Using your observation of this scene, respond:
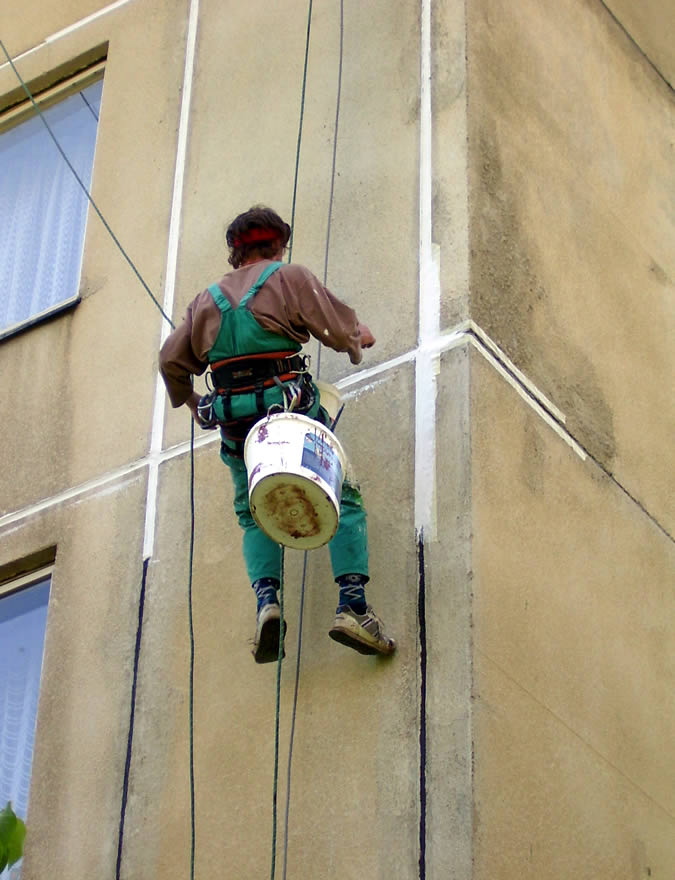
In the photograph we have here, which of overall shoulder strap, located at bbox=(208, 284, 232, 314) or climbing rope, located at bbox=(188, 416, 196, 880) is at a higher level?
overall shoulder strap, located at bbox=(208, 284, 232, 314)

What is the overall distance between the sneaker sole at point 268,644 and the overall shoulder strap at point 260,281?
126 cm

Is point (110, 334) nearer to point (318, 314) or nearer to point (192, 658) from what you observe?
point (192, 658)

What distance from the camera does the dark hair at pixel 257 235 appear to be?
7137 mm

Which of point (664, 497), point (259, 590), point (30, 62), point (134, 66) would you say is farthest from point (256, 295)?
point (30, 62)

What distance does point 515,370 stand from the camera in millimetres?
7664

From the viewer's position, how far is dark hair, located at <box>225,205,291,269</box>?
7137 millimetres

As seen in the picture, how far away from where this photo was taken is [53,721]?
25.8 feet

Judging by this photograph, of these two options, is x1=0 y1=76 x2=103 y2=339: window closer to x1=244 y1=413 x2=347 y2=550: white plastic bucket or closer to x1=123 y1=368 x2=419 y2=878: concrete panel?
x1=123 y1=368 x2=419 y2=878: concrete panel

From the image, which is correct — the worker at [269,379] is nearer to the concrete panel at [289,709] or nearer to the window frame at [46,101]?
the concrete panel at [289,709]

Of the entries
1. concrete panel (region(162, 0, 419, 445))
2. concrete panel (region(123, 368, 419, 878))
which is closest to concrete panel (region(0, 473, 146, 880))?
concrete panel (region(123, 368, 419, 878))

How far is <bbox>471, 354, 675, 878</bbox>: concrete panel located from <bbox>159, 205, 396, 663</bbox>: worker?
1.63 feet

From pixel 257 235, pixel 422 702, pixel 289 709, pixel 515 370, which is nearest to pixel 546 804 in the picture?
pixel 422 702

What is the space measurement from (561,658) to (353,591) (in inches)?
39.2

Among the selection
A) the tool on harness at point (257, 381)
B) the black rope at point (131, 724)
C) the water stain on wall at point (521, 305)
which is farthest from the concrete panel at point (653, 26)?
the black rope at point (131, 724)
